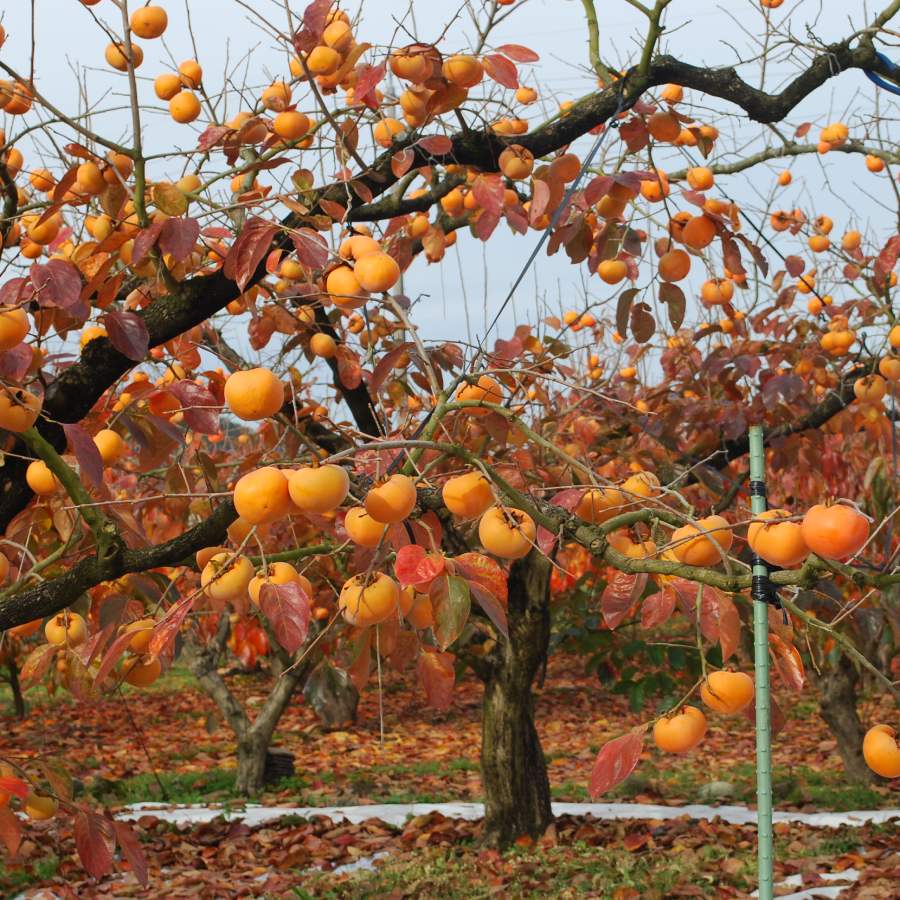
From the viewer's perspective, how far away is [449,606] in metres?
1.36

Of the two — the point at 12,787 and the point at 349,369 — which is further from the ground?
the point at 349,369

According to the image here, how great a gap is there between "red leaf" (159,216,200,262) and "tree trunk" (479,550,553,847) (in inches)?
105

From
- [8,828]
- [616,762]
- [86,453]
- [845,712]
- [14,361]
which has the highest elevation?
[14,361]

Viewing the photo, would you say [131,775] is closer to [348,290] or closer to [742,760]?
[742,760]

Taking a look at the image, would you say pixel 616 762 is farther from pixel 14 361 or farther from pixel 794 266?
pixel 794 266

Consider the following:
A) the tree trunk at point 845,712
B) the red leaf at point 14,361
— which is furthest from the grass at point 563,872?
the red leaf at point 14,361

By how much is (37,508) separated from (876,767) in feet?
5.59

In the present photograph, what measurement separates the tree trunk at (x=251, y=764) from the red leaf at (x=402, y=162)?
4494 mm

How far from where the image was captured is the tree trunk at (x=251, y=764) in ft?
19.7

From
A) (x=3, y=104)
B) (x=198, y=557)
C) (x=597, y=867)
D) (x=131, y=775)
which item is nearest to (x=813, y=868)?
(x=597, y=867)

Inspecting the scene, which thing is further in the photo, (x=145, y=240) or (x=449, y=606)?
(x=145, y=240)

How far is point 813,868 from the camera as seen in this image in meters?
3.91

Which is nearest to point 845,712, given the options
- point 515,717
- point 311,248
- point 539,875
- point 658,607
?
point 515,717

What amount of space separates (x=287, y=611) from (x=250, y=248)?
69 cm
